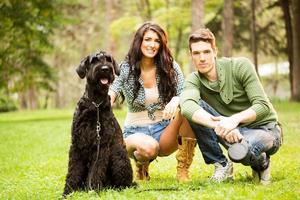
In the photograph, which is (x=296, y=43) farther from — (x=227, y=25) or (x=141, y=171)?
(x=141, y=171)

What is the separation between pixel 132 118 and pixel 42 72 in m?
15.4

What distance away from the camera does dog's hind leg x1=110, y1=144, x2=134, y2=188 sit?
17.6 feet

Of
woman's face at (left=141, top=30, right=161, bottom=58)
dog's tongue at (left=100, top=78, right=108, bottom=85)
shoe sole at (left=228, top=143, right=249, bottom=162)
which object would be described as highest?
woman's face at (left=141, top=30, right=161, bottom=58)

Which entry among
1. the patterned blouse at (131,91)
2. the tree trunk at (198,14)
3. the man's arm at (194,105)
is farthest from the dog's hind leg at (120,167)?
the tree trunk at (198,14)

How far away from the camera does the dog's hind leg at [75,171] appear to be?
5.24m

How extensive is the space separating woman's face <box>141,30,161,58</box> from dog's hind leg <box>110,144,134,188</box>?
1365mm

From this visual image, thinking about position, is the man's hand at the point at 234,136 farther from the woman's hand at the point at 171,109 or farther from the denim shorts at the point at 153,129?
the denim shorts at the point at 153,129

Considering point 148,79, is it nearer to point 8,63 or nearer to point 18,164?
point 18,164

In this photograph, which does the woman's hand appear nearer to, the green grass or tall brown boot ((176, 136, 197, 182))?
tall brown boot ((176, 136, 197, 182))

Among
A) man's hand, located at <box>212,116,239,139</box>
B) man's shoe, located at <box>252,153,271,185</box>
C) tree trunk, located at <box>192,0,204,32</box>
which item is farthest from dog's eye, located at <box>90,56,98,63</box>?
tree trunk, located at <box>192,0,204,32</box>

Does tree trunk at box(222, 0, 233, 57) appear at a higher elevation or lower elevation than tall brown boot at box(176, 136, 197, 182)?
higher

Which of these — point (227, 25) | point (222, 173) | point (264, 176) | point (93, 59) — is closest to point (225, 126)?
point (264, 176)

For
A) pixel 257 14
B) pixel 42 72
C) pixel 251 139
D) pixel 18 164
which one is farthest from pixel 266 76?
pixel 251 139

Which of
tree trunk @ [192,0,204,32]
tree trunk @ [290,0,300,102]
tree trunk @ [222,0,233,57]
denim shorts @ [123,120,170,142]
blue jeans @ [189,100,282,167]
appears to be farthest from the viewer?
tree trunk @ [290,0,300,102]
